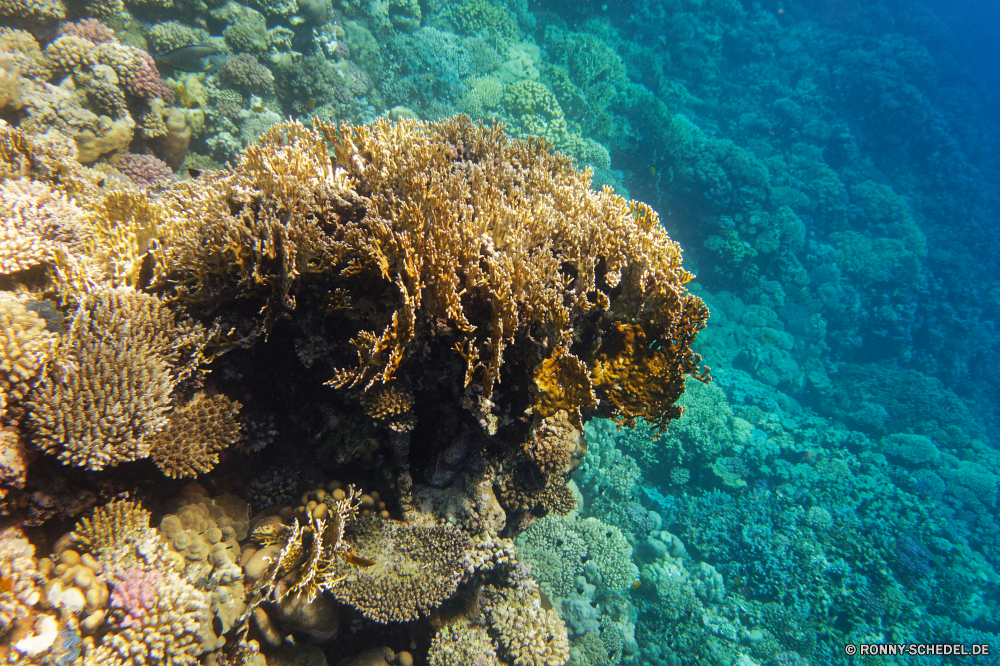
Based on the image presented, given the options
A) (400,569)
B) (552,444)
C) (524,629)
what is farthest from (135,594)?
(524,629)

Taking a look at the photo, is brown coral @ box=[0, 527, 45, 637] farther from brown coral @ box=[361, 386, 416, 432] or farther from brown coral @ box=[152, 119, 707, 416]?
brown coral @ box=[361, 386, 416, 432]

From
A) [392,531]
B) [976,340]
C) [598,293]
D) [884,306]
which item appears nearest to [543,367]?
[598,293]

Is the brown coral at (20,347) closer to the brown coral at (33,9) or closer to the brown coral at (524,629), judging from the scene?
the brown coral at (524,629)

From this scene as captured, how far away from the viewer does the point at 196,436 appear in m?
2.57

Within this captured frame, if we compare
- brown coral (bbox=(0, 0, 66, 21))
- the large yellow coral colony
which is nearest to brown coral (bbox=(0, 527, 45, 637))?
the large yellow coral colony

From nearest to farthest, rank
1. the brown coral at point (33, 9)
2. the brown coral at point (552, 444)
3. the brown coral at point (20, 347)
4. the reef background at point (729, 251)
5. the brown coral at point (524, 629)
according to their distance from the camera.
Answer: the brown coral at point (20, 347), the brown coral at point (552, 444), the brown coral at point (524, 629), the brown coral at point (33, 9), the reef background at point (729, 251)

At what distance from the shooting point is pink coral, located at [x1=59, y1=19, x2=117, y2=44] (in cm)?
690

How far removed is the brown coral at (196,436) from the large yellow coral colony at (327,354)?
0.01 m

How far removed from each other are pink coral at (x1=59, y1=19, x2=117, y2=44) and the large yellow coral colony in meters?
5.78

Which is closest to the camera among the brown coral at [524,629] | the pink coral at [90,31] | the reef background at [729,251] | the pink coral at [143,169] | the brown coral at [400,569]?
the brown coral at [400,569]

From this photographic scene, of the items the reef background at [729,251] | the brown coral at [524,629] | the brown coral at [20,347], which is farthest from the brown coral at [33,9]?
the brown coral at [524,629]

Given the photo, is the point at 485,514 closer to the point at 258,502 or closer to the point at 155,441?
the point at 258,502

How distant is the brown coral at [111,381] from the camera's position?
218cm

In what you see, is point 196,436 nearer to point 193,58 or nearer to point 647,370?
point 647,370
